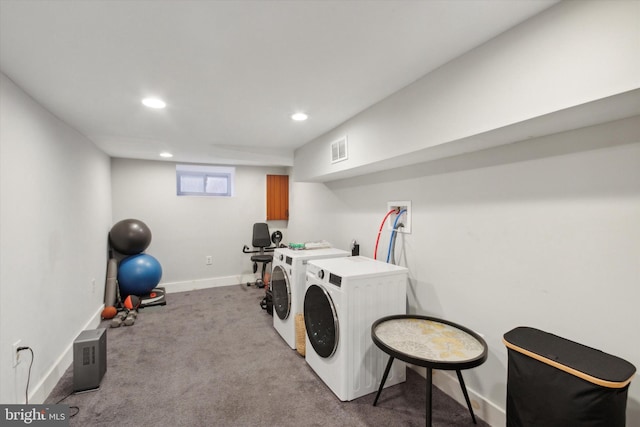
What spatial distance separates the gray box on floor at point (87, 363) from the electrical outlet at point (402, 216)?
2.56m

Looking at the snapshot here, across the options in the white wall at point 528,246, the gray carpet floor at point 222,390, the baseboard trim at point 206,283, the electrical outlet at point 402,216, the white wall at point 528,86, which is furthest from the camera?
the baseboard trim at point 206,283

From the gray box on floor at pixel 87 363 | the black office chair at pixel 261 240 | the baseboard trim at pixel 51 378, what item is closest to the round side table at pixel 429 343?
the gray box on floor at pixel 87 363

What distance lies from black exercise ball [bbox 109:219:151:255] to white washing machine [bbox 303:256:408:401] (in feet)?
9.91

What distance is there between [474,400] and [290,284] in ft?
5.44

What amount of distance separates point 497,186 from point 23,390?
3.19 m

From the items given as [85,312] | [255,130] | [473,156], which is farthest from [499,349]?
[85,312]

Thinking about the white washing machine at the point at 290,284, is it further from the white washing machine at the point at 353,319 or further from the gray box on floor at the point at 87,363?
the gray box on floor at the point at 87,363

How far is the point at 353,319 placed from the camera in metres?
1.96

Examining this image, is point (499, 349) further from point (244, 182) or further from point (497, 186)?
point (244, 182)

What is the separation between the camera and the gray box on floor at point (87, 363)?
6.89ft

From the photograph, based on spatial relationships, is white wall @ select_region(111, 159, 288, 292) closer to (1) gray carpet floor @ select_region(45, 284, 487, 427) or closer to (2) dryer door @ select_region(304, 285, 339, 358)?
(1) gray carpet floor @ select_region(45, 284, 487, 427)

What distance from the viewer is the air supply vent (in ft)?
8.57

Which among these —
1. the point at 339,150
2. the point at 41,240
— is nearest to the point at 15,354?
the point at 41,240

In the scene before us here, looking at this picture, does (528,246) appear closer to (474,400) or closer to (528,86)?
(528,86)
